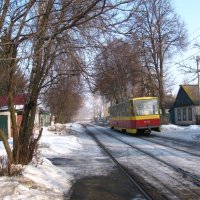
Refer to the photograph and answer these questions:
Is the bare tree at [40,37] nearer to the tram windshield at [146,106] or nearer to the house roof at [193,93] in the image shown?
the tram windshield at [146,106]

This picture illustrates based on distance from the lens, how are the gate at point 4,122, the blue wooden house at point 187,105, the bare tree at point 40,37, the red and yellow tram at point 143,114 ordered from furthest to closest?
the blue wooden house at point 187,105 → the red and yellow tram at point 143,114 → the gate at point 4,122 → the bare tree at point 40,37

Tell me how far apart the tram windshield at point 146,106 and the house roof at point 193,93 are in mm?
26474

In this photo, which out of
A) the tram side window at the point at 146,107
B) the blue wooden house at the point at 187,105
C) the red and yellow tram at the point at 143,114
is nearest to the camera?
the red and yellow tram at the point at 143,114

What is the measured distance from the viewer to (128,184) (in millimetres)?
11703

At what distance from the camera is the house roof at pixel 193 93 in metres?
63.2

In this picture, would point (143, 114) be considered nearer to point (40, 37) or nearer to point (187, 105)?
point (40, 37)

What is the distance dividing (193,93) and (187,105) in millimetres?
1941

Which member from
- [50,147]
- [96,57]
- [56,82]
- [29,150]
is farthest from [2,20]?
[50,147]

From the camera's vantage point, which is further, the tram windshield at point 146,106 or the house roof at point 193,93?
the house roof at point 193,93

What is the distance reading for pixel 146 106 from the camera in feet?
123

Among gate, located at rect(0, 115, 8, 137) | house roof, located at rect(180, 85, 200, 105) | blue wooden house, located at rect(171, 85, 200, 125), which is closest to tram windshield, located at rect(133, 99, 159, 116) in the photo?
gate, located at rect(0, 115, 8, 137)

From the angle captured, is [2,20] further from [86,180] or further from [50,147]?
[50,147]

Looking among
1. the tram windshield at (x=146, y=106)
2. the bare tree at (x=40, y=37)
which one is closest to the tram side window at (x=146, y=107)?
the tram windshield at (x=146, y=106)

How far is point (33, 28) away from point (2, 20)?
1.47 m
